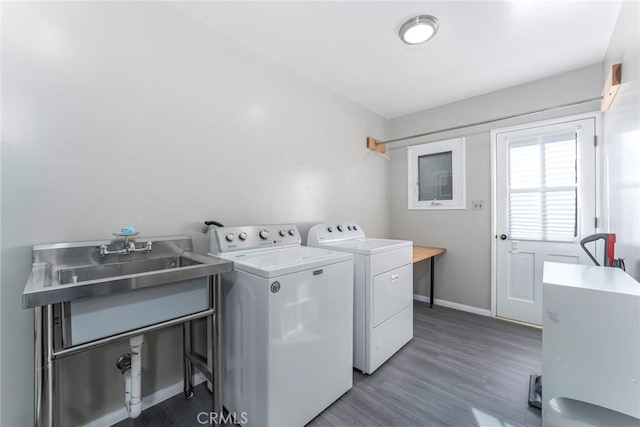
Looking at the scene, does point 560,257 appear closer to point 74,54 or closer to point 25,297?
point 25,297

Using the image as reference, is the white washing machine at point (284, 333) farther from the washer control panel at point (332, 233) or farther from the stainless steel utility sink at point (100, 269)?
the washer control panel at point (332, 233)

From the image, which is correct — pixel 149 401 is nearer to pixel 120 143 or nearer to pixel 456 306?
pixel 120 143

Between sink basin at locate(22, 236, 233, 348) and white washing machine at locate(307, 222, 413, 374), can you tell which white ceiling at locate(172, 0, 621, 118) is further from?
sink basin at locate(22, 236, 233, 348)

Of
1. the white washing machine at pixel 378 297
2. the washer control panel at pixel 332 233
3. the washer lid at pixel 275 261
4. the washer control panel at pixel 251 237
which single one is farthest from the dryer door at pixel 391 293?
the washer control panel at pixel 251 237

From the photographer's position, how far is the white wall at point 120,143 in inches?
48.1

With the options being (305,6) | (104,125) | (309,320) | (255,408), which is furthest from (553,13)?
(255,408)

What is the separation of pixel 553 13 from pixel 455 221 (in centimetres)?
200

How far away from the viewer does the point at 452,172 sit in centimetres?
315

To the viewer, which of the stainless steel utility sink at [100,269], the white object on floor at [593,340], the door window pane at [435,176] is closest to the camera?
the stainless steel utility sink at [100,269]

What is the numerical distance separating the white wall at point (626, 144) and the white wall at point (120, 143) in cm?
217

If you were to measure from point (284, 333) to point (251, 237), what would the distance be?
75 cm

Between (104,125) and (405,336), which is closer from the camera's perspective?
Result: (104,125)

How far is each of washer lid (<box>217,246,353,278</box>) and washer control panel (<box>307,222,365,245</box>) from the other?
1.27 ft

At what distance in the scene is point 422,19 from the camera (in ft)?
5.80
